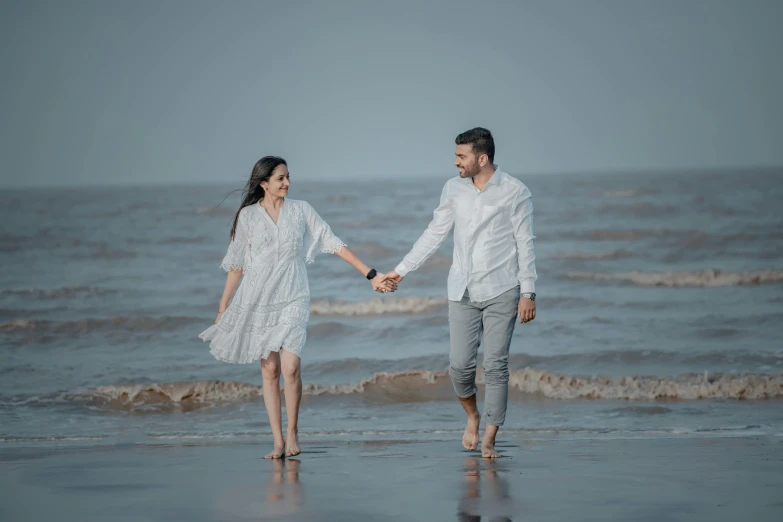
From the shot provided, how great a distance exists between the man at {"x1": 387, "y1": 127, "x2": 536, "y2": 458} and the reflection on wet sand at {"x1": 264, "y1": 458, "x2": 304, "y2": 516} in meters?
1.02

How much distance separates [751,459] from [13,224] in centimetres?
3052

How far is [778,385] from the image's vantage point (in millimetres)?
7543

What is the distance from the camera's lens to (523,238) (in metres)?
4.91

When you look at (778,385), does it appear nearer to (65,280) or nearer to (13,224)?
(65,280)

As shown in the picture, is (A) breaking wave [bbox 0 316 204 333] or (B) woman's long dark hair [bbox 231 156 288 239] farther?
(A) breaking wave [bbox 0 316 204 333]

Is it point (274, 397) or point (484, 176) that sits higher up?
point (484, 176)

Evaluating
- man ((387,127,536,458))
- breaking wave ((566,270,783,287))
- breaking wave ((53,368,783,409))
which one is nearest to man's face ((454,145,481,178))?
man ((387,127,536,458))

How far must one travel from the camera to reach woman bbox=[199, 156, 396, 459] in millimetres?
5055

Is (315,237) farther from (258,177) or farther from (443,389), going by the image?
(443,389)

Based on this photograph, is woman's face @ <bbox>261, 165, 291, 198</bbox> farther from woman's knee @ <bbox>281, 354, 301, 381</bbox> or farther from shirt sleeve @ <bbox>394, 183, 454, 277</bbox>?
woman's knee @ <bbox>281, 354, 301, 381</bbox>

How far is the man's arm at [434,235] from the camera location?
198 inches

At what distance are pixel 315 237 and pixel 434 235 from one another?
2.16 ft

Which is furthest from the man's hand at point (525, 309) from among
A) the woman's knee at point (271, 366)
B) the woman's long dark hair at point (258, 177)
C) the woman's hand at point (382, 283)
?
the woman's long dark hair at point (258, 177)

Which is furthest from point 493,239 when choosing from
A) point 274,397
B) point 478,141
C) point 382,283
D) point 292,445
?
point 292,445
